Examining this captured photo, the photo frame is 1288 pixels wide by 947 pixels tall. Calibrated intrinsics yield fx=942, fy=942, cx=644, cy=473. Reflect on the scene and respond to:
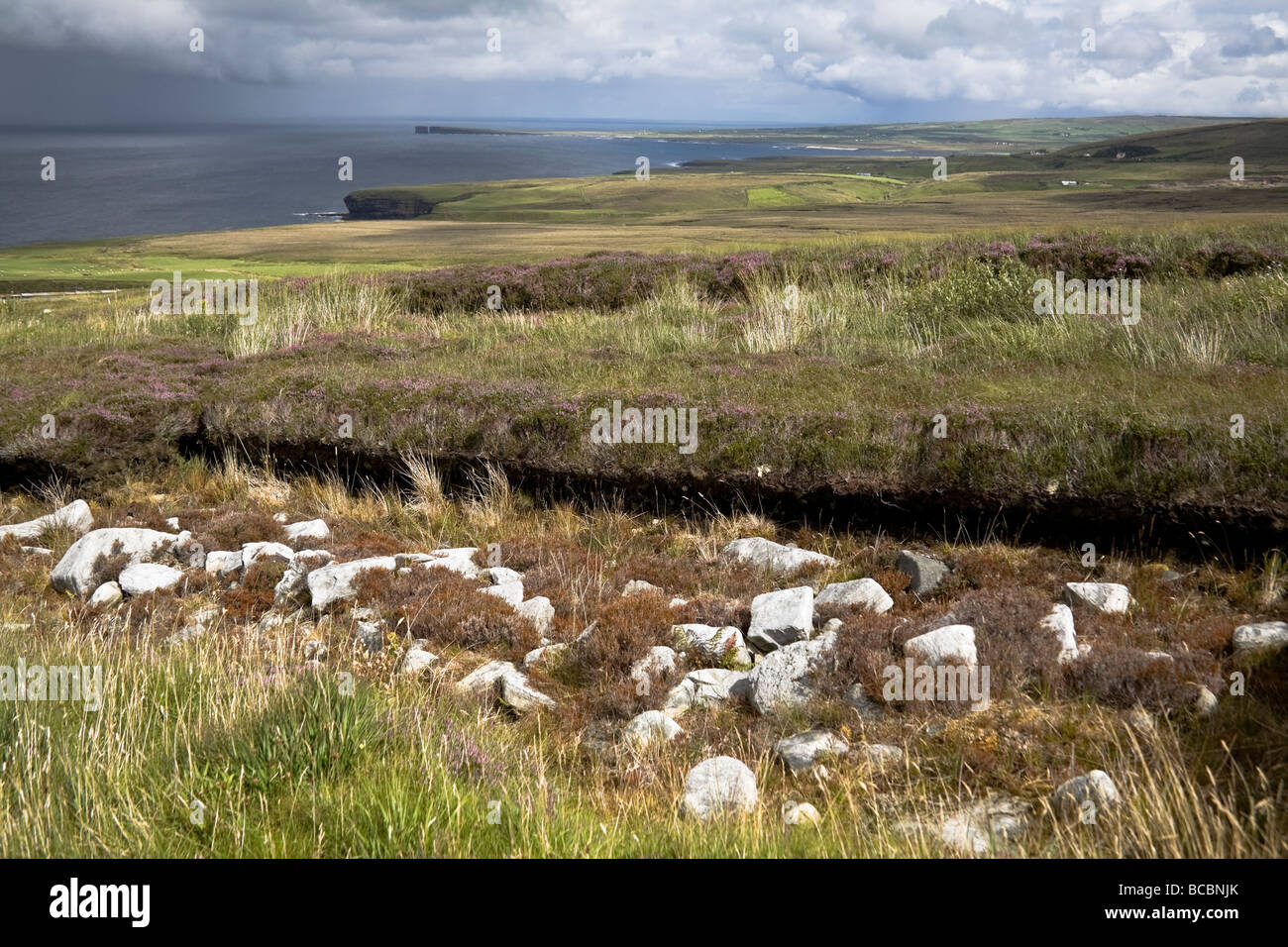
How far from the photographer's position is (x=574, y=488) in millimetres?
9352

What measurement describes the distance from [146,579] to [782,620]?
5.24 meters

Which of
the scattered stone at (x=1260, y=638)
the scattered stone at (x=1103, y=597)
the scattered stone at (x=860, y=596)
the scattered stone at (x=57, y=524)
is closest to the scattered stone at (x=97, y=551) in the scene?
the scattered stone at (x=57, y=524)

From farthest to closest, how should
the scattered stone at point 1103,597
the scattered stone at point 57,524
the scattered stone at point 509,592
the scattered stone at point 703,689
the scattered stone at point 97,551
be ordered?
the scattered stone at point 57,524 → the scattered stone at point 97,551 → the scattered stone at point 509,592 → the scattered stone at point 1103,597 → the scattered stone at point 703,689

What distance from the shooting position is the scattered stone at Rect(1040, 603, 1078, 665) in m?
5.59

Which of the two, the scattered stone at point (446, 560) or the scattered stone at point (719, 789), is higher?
the scattered stone at point (446, 560)

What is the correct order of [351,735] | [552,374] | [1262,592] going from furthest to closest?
[552,374] → [1262,592] → [351,735]

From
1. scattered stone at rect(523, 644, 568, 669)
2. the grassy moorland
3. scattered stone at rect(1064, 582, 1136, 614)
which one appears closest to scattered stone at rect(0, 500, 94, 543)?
the grassy moorland

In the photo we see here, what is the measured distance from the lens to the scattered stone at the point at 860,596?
658 centimetres

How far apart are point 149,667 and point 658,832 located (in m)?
3.33

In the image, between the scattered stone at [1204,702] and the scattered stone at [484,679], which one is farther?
the scattered stone at [484,679]

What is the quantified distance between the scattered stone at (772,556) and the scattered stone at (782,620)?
2.94 ft

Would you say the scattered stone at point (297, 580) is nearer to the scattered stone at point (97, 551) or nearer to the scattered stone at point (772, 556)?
the scattered stone at point (97, 551)

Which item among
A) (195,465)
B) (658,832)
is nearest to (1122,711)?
(658,832)
